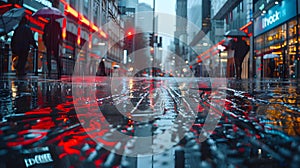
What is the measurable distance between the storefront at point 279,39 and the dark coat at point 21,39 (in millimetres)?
17472

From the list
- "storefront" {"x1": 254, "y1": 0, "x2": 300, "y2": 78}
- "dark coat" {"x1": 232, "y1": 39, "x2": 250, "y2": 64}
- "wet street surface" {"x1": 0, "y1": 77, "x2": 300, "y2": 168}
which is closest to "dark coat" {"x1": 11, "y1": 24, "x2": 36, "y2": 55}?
"wet street surface" {"x1": 0, "y1": 77, "x2": 300, "y2": 168}

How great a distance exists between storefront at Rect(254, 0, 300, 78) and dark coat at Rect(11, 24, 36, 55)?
57.3 ft

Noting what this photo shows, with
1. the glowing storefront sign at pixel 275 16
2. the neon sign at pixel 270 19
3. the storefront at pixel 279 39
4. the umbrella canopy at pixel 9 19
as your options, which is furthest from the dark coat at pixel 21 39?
the neon sign at pixel 270 19

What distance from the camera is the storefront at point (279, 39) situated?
67.9ft

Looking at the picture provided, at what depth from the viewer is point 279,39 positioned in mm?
23891

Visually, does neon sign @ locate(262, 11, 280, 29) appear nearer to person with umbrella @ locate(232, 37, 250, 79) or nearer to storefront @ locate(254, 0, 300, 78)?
storefront @ locate(254, 0, 300, 78)

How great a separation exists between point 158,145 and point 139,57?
55230mm

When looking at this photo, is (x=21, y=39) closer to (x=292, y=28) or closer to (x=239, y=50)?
(x=239, y=50)

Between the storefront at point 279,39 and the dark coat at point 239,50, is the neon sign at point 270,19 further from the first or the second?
the dark coat at point 239,50

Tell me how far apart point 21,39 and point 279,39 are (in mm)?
22628

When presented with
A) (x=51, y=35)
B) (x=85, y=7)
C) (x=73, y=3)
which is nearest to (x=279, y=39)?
Result: (x=85, y=7)

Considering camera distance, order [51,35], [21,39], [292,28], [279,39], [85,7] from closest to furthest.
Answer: [51,35]
[21,39]
[292,28]
[279,39]
[85,7]

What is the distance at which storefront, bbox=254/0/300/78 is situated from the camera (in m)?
20.7

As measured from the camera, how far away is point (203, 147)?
1035 mm
